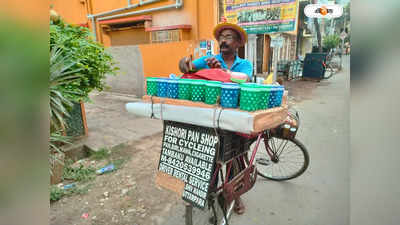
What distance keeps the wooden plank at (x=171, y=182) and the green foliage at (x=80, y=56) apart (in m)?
1.74

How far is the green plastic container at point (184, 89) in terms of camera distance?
5.13 feet

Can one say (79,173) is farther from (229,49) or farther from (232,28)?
(232,28)

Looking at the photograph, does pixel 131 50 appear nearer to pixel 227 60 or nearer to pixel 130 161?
pixel 130 161

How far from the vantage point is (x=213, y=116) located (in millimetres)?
1395

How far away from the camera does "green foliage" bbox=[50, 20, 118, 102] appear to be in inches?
112

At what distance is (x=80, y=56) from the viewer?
10.00 ft

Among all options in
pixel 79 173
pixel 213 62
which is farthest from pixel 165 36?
pixel 213 62

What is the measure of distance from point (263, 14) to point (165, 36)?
3.17 meters

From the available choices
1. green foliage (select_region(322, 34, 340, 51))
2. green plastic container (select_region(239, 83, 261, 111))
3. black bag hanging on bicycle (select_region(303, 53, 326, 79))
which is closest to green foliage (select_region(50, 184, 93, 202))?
green plastic container (select_region(239, 83, 261, 111))

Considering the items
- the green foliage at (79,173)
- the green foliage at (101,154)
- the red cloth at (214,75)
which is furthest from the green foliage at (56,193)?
the red cloth at (214,75)
